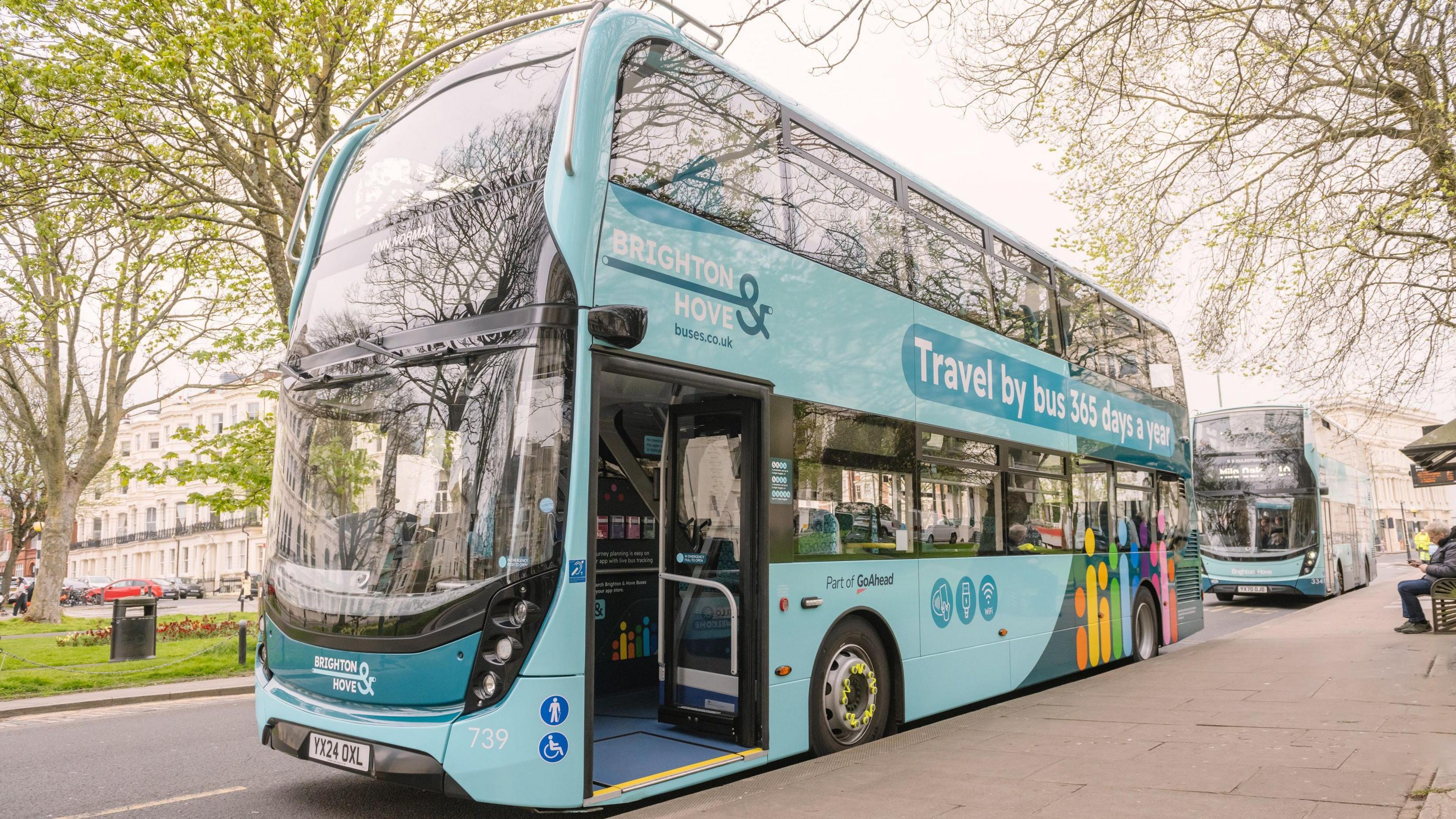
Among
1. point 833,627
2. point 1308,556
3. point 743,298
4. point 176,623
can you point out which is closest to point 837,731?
point 833,627

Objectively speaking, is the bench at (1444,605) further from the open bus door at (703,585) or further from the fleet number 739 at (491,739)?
the fleet number 739 at (491,739)

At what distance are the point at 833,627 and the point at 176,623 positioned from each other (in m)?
17.2

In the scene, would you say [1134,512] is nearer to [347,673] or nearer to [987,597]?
[987,597]

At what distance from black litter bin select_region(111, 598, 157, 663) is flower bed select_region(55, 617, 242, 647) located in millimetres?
1618

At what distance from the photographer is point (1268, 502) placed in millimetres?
21656

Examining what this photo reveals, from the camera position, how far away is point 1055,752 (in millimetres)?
6277

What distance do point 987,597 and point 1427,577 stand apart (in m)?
10.4

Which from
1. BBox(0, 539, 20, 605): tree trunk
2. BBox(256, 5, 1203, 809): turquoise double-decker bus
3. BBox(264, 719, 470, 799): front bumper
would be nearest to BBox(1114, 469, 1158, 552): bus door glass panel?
BBox(256, 5, 1203, 809): turquoise double-decker bus

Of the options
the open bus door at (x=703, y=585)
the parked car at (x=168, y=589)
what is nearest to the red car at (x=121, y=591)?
the parked car at (x=168, y=589)

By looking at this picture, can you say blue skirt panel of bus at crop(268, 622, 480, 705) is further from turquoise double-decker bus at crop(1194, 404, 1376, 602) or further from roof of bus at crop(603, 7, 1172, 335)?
turquoise double-decker bus at crop(1194, 404, 1376, 602)

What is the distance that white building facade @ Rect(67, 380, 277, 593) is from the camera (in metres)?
63.2

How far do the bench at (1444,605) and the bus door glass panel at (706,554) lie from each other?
12.2m

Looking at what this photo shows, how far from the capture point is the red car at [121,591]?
4825cm

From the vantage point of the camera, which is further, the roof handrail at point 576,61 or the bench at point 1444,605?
the bench at point 1444,605
